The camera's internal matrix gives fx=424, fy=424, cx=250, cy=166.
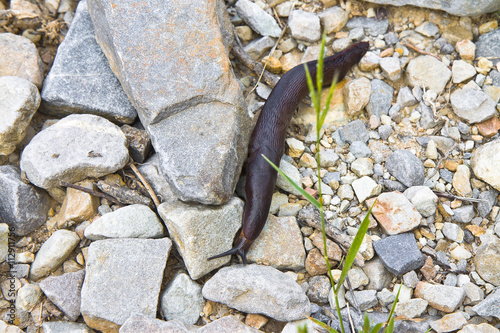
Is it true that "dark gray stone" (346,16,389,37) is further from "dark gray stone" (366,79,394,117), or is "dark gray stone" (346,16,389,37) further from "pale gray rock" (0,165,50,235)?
"pale gray rock" (0,165,50,235)

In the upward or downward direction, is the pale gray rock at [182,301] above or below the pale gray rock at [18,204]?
below

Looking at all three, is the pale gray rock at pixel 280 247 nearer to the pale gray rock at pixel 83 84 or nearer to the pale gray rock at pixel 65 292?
the pale gray rock at pixel 65 292

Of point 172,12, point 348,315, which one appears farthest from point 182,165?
point 348,315

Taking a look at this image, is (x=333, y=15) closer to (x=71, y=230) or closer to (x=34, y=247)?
(x=71, y=230)

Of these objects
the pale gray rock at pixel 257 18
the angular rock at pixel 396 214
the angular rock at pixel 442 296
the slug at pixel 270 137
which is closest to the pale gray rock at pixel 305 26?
the pale gray rock at pixel 257 18

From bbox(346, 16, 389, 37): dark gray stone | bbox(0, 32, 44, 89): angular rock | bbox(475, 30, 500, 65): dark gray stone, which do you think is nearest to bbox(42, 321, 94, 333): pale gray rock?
bbox(0, 32, 44, 89): angular rock

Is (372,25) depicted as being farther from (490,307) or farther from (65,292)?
(65,292)

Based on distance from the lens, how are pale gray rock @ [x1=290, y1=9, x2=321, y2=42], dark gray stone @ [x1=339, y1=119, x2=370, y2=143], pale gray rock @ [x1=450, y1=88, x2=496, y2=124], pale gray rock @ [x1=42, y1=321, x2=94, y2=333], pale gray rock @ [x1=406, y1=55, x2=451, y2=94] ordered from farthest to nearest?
pale gray rock @ [x1=290, y1=9, x2=321, y2=42] < pale gray rock @ [x1=406, y1=55, x2=451, y2=94] < dark gray stone @ [x1=339, y1=119, x2=370, y2=143] < pale gray rock @ [x1=450, y1=88, x2=496, y2=124] < pale gray rock @ [x1=42, y1=321, x2=94, y2=333]
